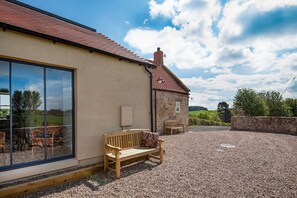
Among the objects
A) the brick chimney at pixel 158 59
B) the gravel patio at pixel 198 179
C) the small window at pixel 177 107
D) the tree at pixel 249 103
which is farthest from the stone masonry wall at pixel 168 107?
the tree at pixel 249 103

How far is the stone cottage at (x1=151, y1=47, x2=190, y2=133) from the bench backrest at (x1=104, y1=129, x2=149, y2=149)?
→ 17.1ft

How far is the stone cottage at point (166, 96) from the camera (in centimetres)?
1268

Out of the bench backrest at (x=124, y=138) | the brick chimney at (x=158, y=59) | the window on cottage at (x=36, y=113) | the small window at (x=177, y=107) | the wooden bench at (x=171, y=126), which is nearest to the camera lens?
the window on cottage at (x=36, y=113)

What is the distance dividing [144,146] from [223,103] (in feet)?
68.0

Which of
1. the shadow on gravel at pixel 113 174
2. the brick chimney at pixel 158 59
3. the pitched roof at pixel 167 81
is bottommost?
the shadow on gravel at pixel 113 174

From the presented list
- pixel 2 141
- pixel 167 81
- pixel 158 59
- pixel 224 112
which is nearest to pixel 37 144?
pixel 2 141

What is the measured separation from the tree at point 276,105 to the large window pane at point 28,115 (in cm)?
2341

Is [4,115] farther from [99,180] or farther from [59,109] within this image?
[99,180]

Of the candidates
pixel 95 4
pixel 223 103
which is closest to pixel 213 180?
pixel 95 4

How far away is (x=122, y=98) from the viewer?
266 inches

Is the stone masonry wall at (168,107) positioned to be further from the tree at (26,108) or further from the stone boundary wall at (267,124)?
the tree at (26,108)

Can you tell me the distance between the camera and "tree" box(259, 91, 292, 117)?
21084mm

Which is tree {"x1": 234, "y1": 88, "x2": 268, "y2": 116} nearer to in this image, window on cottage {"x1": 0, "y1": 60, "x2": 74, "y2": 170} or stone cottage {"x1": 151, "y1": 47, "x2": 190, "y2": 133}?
stone cottage {"x1": 151, "y1": 47, "x2": 190, "y2": 133}

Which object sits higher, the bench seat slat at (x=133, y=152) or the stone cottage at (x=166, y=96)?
the stone cottage at (x=166, y=96)
